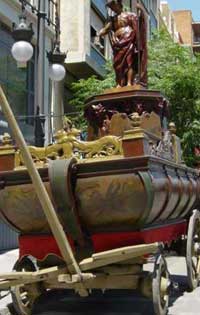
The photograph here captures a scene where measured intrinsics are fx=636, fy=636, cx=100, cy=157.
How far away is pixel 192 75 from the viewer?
2283 cm

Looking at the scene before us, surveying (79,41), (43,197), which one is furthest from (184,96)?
(43,197)

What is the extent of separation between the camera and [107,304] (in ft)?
28.1

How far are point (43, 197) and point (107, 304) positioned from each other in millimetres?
2833

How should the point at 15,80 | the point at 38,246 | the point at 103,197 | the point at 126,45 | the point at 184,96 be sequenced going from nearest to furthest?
the point at 103,197, the point at 38,246, the point at 126,45, the point at 15,80, the point at 184,96

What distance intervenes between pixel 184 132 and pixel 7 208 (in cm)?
1595

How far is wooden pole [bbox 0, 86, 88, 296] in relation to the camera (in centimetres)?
607

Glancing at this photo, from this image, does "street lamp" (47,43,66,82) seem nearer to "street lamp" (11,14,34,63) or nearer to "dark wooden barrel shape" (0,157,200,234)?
"street lamp" (11,14,34,63)

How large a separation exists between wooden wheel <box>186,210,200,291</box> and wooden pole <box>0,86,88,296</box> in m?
2.42

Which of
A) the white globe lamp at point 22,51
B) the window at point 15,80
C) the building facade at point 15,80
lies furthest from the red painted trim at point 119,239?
the window at point 15,80

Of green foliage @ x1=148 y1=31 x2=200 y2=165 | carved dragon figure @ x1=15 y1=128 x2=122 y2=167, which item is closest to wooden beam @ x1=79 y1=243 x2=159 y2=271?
carved dragon figure @ x1=15 y1=128 x2=122 y2=167

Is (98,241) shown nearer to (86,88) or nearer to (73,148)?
(73,148)

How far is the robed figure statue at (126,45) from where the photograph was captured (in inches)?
396

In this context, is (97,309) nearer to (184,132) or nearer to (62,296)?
(62,296)

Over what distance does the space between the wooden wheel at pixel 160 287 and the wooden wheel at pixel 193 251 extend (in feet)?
4.76
